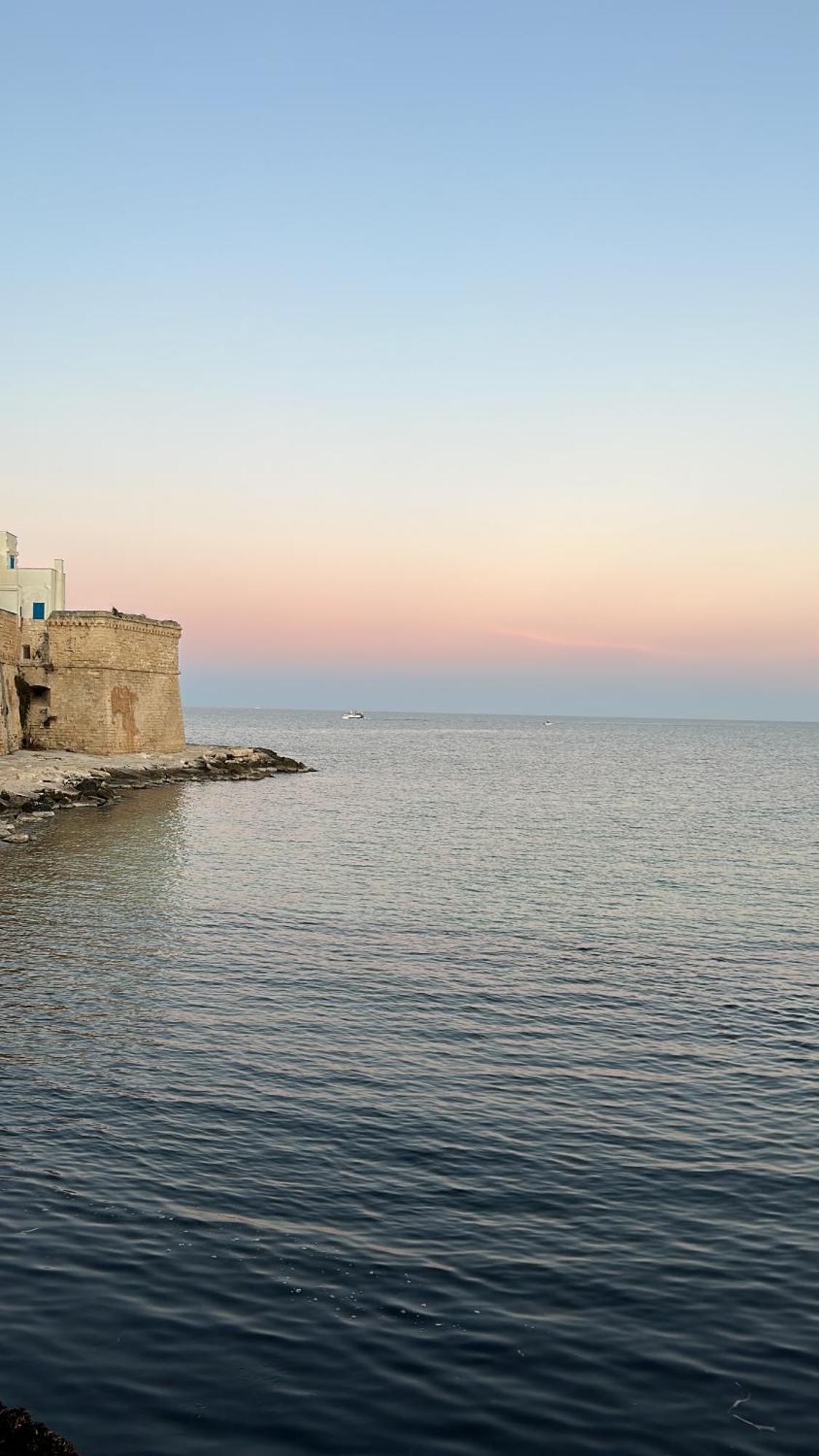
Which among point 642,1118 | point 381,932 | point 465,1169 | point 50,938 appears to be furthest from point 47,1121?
point 381,932

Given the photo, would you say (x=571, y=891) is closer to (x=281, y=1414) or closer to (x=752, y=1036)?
(x=752, y=1036)

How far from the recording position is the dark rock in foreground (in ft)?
20.6

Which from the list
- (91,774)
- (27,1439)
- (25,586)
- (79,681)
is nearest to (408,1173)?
(27,1439)

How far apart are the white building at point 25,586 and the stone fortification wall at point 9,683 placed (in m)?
4.86

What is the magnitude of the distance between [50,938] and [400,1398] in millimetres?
16365

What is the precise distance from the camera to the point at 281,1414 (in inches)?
294

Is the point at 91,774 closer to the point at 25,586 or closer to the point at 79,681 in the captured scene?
the point at 79,681

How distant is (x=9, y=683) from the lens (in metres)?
58.0

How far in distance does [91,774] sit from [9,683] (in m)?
7.60

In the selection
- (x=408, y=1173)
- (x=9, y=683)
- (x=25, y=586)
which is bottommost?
(x=408, y=1173)

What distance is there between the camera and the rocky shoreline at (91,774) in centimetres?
4378

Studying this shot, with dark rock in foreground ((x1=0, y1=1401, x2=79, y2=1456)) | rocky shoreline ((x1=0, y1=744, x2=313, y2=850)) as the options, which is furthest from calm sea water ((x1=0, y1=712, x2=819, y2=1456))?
rocky shoreline ((x1=0, y1=744, x2=313, y2=850))

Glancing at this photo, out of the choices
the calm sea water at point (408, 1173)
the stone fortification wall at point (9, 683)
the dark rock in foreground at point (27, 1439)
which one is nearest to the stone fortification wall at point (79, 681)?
the stone fortification wall at point (9, 683)

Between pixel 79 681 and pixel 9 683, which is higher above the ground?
pixel 79 681
